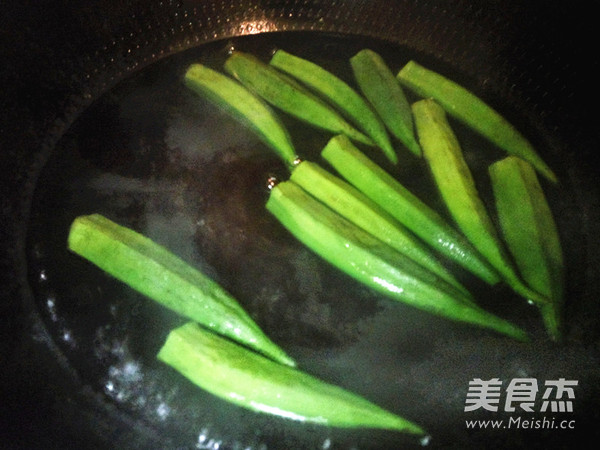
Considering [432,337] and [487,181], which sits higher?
[487,181]

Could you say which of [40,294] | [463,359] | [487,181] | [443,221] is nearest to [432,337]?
[463,359]

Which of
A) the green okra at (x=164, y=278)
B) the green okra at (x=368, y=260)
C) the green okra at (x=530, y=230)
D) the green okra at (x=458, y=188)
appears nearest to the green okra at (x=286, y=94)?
the green okra at (x=458, y=188)

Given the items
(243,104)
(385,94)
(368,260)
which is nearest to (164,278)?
(368,260)

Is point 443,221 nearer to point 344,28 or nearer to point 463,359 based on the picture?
point 463,359

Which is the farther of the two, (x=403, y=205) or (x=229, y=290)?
(x=403, y=205)

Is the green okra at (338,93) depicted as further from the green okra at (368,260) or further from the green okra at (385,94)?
the green okra at (368,260)

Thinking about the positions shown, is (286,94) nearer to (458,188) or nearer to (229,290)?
(458,188)
